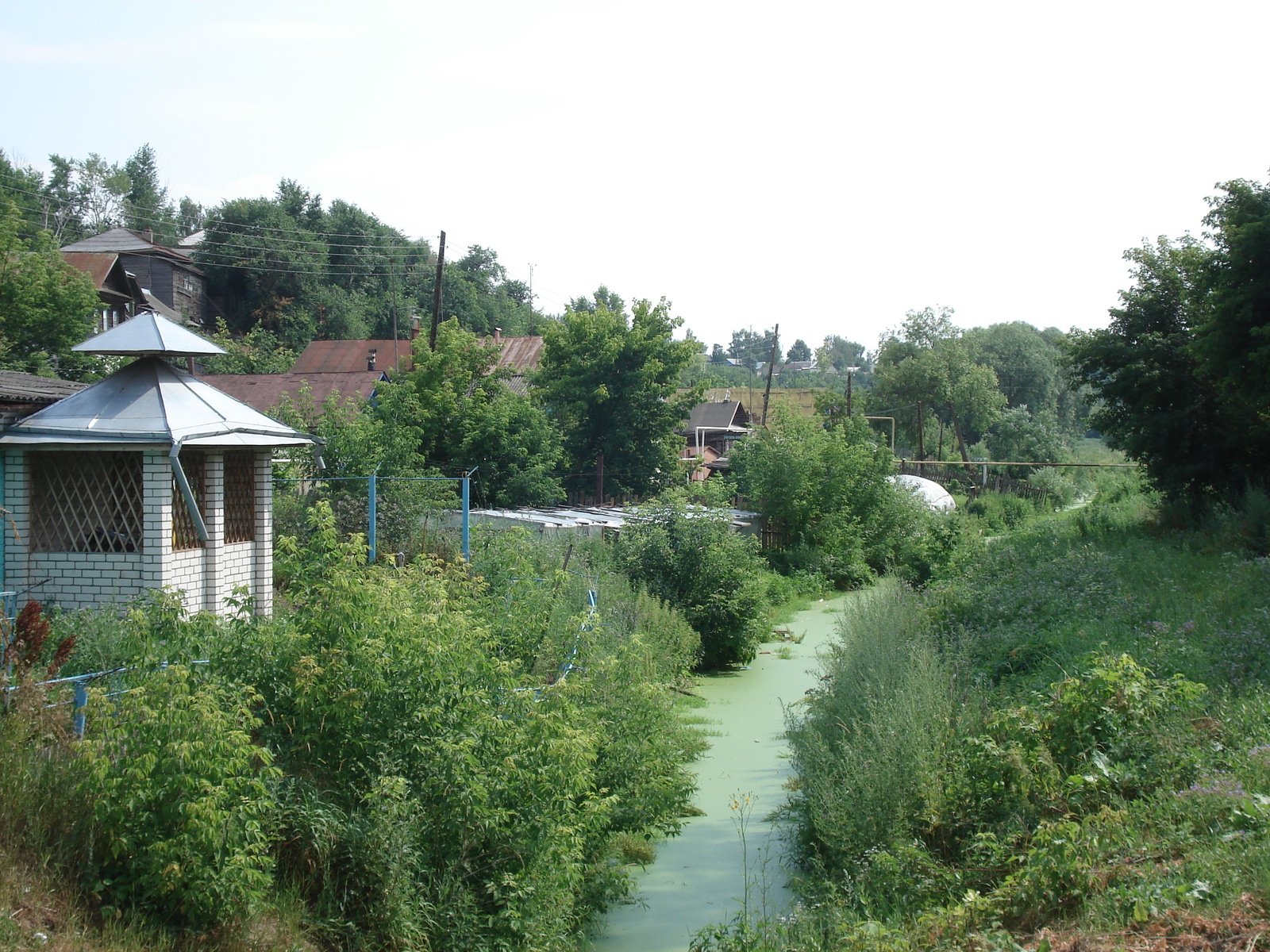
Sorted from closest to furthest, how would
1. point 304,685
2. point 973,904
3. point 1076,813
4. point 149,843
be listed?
1. point 149,843
2. point 973,904
3. point 304,685
4. point 1076,813

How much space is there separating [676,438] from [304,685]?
80.8ft

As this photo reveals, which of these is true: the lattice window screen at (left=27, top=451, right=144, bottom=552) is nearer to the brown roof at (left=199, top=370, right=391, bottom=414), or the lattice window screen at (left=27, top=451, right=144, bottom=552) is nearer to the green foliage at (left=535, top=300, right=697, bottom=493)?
the green foliage at (left=535, top=300, right=697, bottom=493)

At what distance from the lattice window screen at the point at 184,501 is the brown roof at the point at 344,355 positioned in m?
35.8

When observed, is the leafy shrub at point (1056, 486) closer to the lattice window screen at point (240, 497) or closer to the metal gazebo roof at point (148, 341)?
the lattice window screen at point (240, 497)

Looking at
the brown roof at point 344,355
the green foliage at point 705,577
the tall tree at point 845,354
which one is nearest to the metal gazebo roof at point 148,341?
the green foliage at point 705,577

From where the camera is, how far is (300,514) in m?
14.9

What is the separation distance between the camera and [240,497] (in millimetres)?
10930

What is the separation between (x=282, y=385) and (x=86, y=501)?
24291mm

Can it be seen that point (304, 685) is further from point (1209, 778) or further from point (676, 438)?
point (676, 438)

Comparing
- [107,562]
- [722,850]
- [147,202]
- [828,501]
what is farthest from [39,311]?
[147,202]

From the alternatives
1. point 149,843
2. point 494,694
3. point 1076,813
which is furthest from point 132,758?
point 1076,813

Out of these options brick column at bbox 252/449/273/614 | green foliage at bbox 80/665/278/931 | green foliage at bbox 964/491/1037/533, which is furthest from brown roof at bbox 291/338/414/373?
green foliage at bbox 80/665/278/931

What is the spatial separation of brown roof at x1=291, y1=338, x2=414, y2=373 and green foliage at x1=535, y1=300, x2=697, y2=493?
60.3 ft

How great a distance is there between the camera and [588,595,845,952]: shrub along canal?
7102 mm
